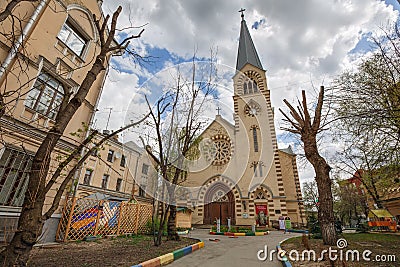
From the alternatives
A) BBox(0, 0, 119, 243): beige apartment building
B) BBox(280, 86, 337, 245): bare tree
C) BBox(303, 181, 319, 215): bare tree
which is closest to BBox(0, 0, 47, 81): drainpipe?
BBox(0, 0, 119, 243): beige apartment building

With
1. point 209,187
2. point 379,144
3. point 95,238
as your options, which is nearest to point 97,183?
point 209,187

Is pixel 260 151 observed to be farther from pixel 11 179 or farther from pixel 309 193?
pixel 309 193

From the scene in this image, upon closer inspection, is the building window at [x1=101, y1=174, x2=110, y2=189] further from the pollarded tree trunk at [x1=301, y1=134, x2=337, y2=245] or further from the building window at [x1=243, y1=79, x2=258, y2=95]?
the pollarded tree trunk at [x1=301, y1=134, x2=337, y2=245]

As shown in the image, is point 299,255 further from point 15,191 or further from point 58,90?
point 58,90

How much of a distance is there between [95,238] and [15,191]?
3703mm

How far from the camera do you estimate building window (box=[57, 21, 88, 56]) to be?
9125 mm

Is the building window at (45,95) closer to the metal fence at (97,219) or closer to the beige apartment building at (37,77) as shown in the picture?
the beige apartment building at (37,77)

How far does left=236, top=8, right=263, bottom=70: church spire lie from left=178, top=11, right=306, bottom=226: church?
6640 mm

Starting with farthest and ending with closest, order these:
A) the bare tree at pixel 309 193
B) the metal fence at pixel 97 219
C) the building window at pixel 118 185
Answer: the bare tree at pixel 309 193 → the building window at pixel 118 185 → the metal fence at pixel 97 219

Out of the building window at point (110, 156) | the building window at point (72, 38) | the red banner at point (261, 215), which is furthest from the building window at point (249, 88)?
the building window at point (72, 38)

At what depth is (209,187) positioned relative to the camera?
22.5 metres

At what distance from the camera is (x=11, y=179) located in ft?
23.4

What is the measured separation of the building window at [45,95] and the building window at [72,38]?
6.55ft

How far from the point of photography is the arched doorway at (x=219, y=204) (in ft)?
71.8
